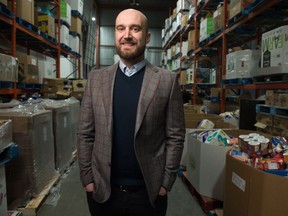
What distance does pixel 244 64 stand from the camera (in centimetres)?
361

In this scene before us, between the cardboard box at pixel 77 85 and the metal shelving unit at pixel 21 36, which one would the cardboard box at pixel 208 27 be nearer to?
the cardboard box at pixel 77 85

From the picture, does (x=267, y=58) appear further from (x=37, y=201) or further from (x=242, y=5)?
(x=37, y=201)

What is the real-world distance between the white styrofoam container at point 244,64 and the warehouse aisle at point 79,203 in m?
1.71

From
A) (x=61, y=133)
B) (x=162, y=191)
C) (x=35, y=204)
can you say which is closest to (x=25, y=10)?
(x=61, y=133)

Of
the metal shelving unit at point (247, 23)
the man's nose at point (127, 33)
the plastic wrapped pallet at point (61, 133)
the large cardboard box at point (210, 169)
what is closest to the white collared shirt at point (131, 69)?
the man's nose at point (127, 33)

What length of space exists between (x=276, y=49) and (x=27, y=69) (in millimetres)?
3851

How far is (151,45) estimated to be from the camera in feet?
47.6

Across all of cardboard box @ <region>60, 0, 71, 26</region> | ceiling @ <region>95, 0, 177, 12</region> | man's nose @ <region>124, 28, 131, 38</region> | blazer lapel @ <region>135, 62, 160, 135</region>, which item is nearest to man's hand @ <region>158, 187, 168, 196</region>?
blazer lapel @ <region>135, 62, 160, 135</region>

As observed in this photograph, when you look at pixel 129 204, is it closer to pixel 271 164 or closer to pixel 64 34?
pixel 271 164

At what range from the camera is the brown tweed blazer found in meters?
1.39

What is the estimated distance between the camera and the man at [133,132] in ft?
4.57

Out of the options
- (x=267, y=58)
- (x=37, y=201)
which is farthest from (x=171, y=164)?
(x=267, y=58)

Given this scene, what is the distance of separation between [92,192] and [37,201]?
4.50ft

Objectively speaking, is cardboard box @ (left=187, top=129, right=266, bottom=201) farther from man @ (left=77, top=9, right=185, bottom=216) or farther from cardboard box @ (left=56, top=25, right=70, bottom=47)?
cardboard box @ (left=56, top=25, right=70, bottom=47)
